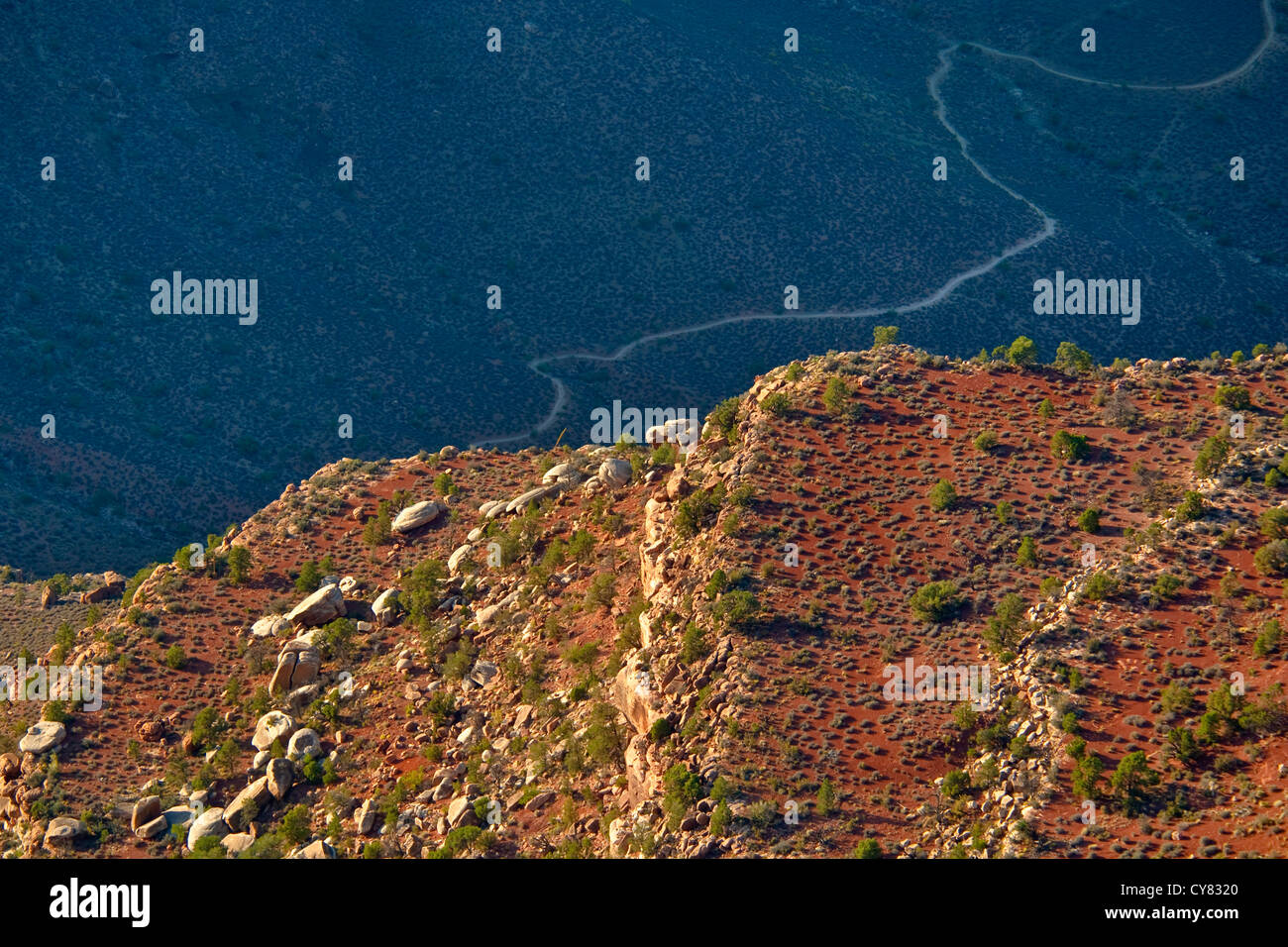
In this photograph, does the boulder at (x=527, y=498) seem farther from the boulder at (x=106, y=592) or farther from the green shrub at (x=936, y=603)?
the green shrub at (x=936, y=603)

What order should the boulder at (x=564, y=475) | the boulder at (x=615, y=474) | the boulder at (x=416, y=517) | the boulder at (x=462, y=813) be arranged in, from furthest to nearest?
the boulder at (x=416, y=517) → the boulder at (x=564, y=475) → the boulder at (x=615, y=474) → the boulder at (x=462, y=813)

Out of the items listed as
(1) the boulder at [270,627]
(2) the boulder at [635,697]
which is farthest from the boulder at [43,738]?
(2) the boulder at [635,697]

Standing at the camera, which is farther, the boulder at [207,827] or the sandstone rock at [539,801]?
the boulder at [207,827]

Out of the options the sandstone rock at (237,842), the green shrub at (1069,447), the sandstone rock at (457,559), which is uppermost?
the green shrub at (1069,447)

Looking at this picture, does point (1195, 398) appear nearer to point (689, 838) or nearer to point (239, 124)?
point (689, 838)

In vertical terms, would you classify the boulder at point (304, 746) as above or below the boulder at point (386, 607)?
A: below

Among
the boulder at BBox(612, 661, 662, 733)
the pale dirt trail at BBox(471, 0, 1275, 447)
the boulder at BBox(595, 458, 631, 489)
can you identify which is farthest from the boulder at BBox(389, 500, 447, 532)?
the pale dirt trail at BBox(471, 0, 1275, 447)

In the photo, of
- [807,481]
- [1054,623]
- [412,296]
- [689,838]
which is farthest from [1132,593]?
[412,296]

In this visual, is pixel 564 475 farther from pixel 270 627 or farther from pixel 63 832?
pixel 63 832
